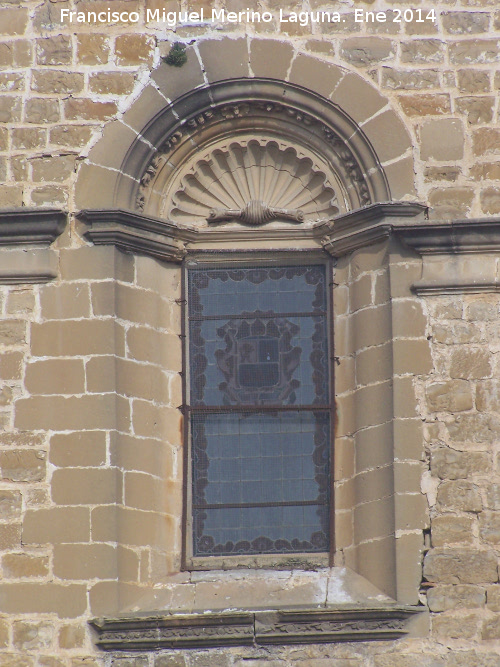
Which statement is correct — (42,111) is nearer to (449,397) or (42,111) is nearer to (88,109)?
(88,109)

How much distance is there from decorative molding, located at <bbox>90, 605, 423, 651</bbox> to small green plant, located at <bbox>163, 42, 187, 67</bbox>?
351 centimetres

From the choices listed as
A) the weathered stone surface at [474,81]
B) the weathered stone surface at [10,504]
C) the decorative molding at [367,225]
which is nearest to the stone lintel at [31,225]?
the weathered stone surface at [10,504]

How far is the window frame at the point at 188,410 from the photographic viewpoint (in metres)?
10.9

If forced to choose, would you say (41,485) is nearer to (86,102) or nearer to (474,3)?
(86,102)

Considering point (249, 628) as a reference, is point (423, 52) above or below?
above

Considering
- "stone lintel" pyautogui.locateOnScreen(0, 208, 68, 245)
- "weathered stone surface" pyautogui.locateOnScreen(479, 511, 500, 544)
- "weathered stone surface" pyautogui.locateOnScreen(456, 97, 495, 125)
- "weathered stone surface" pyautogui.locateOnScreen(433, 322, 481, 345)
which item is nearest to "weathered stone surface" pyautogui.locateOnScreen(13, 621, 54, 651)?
"stone lintel" pyautogui.locateOnScreen(0, 208, 68, 245)

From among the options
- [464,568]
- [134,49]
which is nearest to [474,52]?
[134,49]

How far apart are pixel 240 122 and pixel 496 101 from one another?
65.4 inches

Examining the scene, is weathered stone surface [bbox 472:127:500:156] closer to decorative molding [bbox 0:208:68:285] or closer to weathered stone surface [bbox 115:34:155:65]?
weathered stone surface [bbox 115:34:155:65]

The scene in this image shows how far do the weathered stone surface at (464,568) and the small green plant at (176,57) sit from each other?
355cm

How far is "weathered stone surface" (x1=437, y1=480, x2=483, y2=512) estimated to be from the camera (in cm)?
1052

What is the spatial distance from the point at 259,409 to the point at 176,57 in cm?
232

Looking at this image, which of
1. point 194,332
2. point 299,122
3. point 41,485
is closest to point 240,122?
point 299,122

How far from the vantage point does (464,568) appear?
10414 mm
